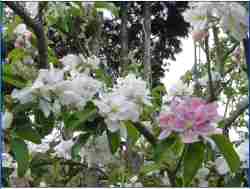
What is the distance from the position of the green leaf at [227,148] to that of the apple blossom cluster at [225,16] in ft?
0.48

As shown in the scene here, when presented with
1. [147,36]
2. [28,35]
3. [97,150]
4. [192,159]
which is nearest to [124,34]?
[147,36]

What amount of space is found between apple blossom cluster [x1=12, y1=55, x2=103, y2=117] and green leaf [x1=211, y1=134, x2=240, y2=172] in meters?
0.21

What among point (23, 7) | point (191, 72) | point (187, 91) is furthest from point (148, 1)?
point (23, 7)

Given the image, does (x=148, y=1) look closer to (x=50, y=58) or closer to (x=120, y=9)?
(x=120, y=9)

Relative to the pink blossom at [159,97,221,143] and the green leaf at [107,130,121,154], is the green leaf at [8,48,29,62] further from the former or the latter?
the pink blossom at [159,97,221,143]

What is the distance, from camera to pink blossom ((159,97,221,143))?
2.10 feet

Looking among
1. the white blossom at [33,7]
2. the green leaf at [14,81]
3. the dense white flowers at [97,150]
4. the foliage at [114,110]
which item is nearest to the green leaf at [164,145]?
the foliage at [114,110]

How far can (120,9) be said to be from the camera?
117 centimetres

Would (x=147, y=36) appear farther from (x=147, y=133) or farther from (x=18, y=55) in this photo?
(x=147, y=133)

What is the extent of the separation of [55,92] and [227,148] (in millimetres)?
266

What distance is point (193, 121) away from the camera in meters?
0.64

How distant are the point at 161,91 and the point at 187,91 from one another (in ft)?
0.34

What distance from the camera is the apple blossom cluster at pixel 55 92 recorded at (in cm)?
68

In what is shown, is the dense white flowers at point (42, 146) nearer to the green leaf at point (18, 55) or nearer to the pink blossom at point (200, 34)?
the green leaf at point (18, 55)
